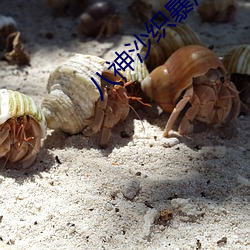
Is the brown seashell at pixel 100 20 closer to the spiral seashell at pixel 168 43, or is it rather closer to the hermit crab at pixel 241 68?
the spiral seashell at pixel 168 43

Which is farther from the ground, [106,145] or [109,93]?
[109,93]

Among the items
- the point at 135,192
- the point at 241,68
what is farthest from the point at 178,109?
the point at 135,192

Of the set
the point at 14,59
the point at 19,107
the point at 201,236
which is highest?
the point at 19,107

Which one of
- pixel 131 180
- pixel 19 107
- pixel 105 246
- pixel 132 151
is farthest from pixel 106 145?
pixel 105 246

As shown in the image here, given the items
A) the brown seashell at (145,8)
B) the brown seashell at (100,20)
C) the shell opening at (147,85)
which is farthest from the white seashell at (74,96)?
the brown seashell at (145,8)

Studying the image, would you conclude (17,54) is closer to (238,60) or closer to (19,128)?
(19,128)

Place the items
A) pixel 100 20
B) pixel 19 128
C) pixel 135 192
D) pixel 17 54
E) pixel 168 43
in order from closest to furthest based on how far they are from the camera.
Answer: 1. pixel 135 192
2. pixel 19 128
3. pixel 168 43
4. pixel 17 54
5. pixel 100 20

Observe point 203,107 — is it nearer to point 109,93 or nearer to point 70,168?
point 109,93
